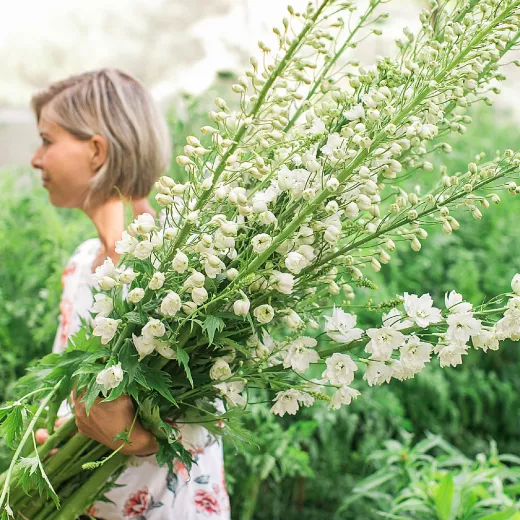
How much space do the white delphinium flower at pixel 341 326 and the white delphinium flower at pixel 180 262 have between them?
0.55 ft

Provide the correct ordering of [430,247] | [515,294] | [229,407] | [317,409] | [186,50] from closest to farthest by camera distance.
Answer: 1. [515,294]
2. [229,407]
3. [317,409]
4. [430,247]
5. [186,50]

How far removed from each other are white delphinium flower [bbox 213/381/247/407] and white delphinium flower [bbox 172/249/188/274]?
0.61 feet

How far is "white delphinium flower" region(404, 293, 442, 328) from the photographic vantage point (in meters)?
0.66

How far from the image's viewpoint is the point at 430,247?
94.7 inches

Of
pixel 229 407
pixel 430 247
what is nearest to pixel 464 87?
pixel 229 407

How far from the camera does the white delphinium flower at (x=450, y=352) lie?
658 millimetres

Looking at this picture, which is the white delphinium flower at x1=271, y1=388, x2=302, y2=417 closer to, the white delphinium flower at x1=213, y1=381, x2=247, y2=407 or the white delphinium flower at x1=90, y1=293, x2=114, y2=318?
the white delphinium flower at x1=213, y1=381, x2=247, y2=407

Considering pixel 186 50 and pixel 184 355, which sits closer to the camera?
pixel 184 355

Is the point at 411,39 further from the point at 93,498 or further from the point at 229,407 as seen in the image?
the point at 93,498

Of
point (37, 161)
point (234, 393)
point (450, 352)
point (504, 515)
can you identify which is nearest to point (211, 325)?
point (234, 393)

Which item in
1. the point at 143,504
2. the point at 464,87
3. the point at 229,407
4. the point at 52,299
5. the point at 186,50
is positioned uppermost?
the point at 186,50

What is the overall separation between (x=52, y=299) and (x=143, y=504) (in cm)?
88

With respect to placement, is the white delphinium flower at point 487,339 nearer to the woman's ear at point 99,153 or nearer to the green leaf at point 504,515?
the green leaf at point 504,515

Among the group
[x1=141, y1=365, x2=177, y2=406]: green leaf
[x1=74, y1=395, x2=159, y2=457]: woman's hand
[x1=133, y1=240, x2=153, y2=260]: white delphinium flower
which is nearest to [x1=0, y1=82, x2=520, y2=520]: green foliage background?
[x1=74, y1=395, x2=159, y2=457]: woman's hand
